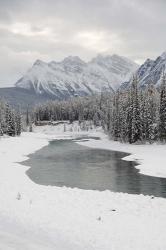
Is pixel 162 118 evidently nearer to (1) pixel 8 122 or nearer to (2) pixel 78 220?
(1) pixel 8 122

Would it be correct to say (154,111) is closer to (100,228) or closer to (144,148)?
(144,148)

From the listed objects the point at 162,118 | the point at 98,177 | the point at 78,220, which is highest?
the point at 162,118

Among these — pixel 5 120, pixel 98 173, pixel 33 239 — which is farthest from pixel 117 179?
pixel 5 120

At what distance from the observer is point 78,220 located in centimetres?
2442

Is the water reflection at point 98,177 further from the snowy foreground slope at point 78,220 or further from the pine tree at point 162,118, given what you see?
the pine tree at point 162,118

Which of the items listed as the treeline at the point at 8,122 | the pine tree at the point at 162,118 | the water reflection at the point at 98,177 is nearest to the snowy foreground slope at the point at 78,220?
the water reflection at the point at 98,177

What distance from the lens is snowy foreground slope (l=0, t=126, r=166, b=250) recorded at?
20.3 metres

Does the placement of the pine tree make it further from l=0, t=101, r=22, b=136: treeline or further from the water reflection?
l=0, t=101, r=22, b=136: treeline

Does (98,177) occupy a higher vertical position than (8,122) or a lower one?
lower

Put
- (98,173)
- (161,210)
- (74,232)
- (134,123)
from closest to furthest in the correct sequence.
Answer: (74,232) → (161,210) → (98,173) → (134,123)

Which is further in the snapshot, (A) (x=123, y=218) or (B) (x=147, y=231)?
(A) (x=123, y=218)

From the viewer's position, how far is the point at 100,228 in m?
23.0

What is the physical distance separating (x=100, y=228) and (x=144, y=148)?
62.1 meters

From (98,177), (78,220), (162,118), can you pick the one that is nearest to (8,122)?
(162,118)
